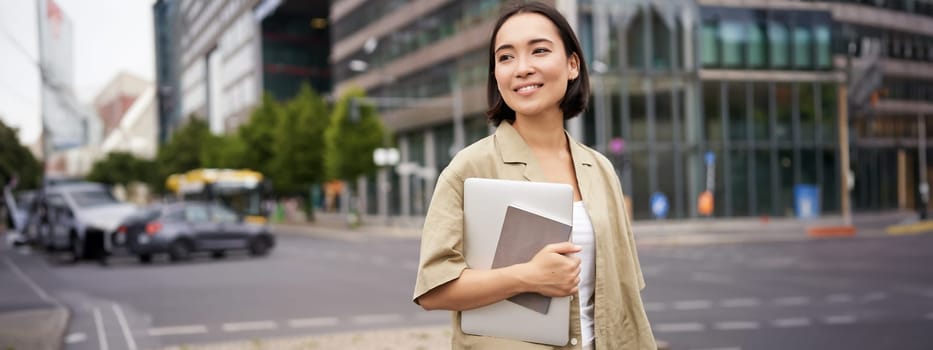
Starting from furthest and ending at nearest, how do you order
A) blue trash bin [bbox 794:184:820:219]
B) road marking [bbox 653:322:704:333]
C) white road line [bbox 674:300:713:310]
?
blue trash bin [bbox 794:184:820:219], white road line [bbox 674:300:713:310], road marking [bbox 653:322:704:333]

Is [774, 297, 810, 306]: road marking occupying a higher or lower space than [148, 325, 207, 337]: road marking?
lower

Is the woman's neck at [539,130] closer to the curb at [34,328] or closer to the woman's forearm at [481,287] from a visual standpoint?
the woman's forearm at [481,287]

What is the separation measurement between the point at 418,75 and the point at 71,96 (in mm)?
44444

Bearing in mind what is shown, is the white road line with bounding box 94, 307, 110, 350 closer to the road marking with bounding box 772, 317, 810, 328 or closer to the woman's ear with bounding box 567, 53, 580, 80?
the road marking with bounding box 772, 317, 810, 328

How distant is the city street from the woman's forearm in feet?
21.0

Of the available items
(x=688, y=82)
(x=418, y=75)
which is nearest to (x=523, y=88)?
(x=688, y=82)

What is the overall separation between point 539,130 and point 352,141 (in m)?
44.1

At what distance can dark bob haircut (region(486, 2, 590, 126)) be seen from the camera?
97.0 inches

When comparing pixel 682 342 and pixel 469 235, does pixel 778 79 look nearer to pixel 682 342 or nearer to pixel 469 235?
pixel 682 342

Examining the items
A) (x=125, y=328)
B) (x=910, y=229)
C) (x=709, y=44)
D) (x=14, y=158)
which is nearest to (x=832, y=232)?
A: (x=910, y=229)

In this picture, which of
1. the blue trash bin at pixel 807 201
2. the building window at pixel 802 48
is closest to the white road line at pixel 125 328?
the blue trash bin at pixel 807 201

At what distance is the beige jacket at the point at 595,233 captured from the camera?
229 centimetres

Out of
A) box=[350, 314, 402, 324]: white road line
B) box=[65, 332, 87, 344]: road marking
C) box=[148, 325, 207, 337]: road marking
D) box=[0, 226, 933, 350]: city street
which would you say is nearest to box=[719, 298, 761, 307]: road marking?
box=[0, 226, 933, 350]: city street

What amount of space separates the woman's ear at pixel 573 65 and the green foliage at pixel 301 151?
52.1m
